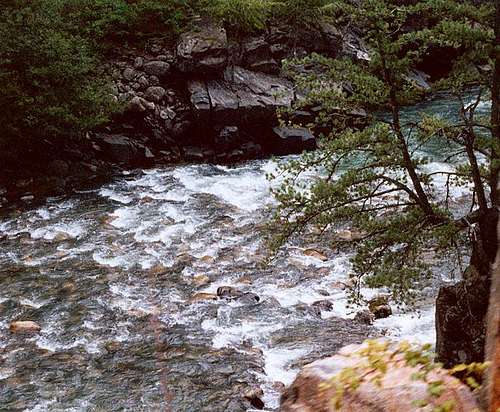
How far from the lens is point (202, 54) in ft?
65.4

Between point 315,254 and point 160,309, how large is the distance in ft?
12.4

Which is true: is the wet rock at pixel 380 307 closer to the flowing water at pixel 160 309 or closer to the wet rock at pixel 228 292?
the flowing water at pixel 160 309

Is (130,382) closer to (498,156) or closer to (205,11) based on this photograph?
(498,156)

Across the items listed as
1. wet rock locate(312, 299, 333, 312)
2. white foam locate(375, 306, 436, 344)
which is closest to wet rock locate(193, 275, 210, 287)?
wet rock locate(312, 299, 333, 312)

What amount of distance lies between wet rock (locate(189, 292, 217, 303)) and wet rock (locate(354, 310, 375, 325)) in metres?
2.67

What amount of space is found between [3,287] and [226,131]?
33.3 feet

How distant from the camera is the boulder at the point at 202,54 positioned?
19875mm

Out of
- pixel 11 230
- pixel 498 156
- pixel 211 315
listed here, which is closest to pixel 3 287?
pixel 11 230

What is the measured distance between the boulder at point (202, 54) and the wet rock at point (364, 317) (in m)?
12.5

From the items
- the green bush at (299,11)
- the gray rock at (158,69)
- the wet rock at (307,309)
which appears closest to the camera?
the wet rock at (307,309)

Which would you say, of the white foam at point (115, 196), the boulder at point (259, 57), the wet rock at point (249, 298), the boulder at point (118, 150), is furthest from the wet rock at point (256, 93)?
the wet rock at point (249, 298)

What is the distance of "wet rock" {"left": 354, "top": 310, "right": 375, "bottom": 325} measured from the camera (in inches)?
377

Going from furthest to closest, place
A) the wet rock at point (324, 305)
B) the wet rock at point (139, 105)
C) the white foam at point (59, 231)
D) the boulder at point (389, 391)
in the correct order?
the wet rock at point (139, 105), the white foam at point (59, 231), the wet rock at point (324, 305), the boulder at point (389, 391)

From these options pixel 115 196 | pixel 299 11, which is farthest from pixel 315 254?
pixel 299 11
